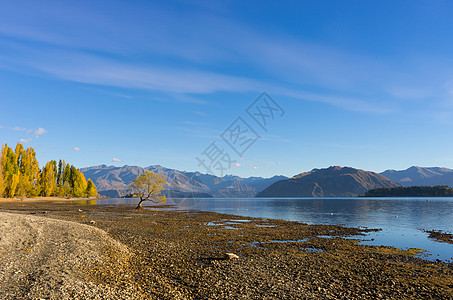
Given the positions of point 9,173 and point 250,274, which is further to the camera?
point 9,173

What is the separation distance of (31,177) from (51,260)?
15617 centimetres

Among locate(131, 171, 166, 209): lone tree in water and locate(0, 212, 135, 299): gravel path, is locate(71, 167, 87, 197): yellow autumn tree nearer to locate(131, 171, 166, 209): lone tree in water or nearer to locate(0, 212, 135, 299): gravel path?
locate(131, 171, 166, 209): lone tree in water

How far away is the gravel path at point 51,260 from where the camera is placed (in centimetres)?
1534

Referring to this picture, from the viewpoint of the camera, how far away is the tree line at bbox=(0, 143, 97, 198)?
125500 mm

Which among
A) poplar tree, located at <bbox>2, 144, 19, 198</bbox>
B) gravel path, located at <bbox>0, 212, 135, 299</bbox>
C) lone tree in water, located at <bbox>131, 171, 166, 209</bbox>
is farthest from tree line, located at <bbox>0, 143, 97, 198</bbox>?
gravel path, located at <bbox>0, 212, 135, 299</bbox>

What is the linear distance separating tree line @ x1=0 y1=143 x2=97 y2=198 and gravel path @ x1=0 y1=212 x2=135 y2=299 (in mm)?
119843

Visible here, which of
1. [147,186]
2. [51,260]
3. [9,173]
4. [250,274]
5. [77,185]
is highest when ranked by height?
[9,173]

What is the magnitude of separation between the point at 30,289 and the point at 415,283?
1052 inches

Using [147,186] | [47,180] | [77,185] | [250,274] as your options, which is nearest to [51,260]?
[250,274]

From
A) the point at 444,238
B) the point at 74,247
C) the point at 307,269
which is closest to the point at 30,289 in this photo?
the point at 74,247

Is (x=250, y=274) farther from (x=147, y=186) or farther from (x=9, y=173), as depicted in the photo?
(x=9, y=173)

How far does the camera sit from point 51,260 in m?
20.9

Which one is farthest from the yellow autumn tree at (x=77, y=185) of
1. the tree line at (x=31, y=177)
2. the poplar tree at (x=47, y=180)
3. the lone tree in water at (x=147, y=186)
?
the lone tree in water at (x=147, y=186)

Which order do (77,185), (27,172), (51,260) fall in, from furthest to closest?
(77,185)
(27,172)
(51,260)
